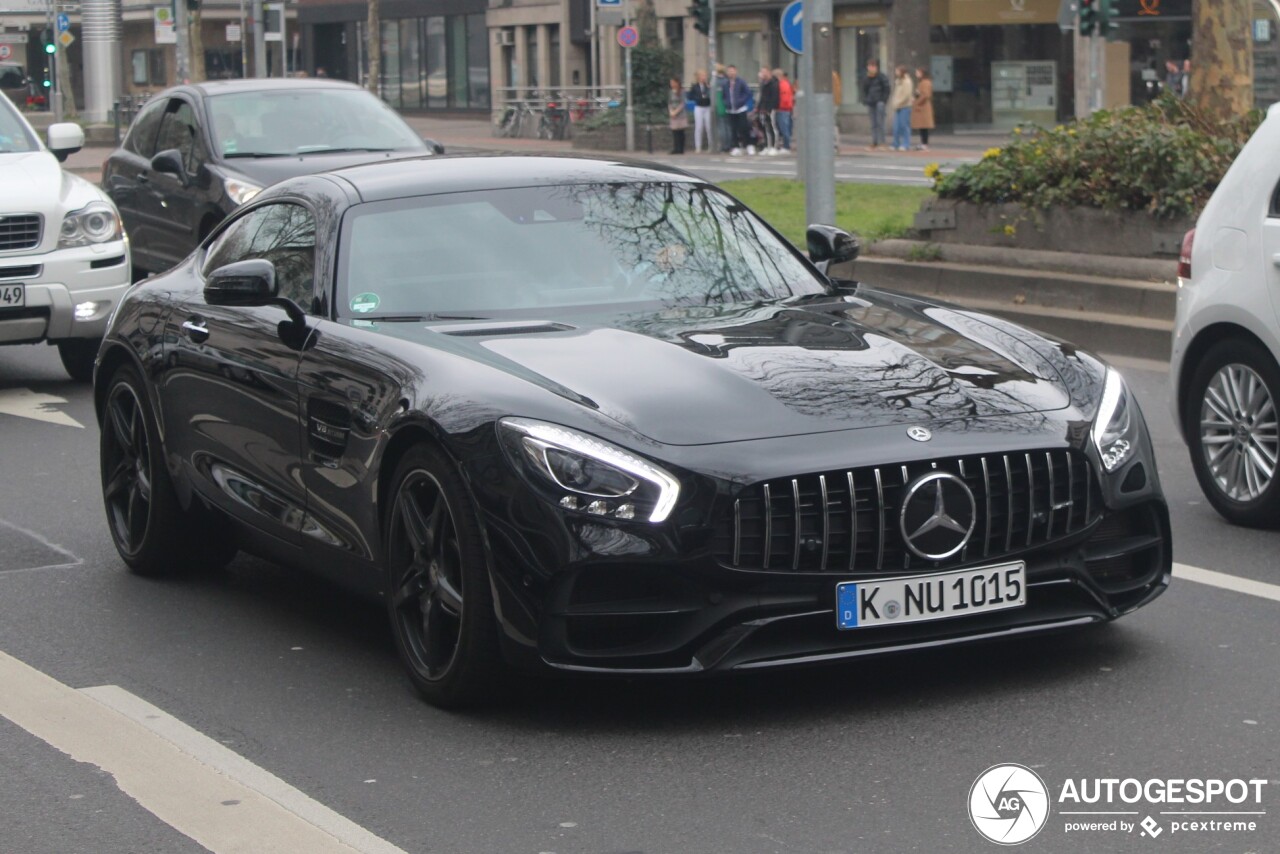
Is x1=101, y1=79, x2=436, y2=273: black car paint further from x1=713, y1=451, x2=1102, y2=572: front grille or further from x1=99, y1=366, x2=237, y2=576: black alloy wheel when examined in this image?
x1=713, y1=451, x2=1102, y2=572: front grille

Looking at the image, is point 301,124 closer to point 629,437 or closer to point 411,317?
point 411,317

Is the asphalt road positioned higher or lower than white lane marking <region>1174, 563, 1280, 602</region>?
lower

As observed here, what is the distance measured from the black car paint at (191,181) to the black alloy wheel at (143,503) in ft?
23.5

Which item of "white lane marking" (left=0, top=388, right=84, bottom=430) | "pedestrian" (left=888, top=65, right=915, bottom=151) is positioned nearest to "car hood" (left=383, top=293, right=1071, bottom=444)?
"white lane marking" (left=0, top=388, right=84, bottom=430)

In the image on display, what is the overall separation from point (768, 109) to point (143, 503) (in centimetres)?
3513

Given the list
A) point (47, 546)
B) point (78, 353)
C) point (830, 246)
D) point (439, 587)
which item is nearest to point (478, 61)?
point (78, 353)

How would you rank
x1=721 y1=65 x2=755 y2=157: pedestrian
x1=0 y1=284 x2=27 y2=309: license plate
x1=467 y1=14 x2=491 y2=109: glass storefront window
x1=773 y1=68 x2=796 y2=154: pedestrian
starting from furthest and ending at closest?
1. x1=467 y1=14 x2=491 y2=109: glass storefront window
2. x1=721 y1=65 x2=755 y2=157: pedestrian
3. x1=773 y1=68 x2=796 y2=154: pedestrian
4. x1=0 y1=284 x2=27 y2=309: license plate

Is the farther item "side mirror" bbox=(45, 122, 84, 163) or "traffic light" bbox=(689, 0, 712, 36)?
"traffic light" bbox=(689, 0, 712, 36)

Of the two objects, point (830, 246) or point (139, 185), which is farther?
point (139, 185)

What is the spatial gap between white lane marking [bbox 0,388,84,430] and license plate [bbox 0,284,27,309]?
0.57 m

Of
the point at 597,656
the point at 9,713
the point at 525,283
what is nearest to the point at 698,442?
the point at 597,656

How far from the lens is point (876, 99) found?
42031 mm

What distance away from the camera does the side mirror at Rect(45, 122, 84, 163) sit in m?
13.8

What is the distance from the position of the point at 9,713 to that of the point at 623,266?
225 cm
